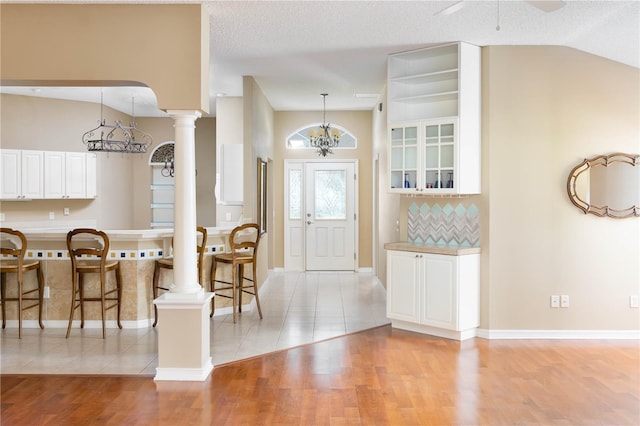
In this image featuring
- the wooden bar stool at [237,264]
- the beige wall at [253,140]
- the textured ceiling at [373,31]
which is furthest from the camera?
the beige wall at [253,140]

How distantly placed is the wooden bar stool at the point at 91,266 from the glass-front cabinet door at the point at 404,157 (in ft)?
9.75

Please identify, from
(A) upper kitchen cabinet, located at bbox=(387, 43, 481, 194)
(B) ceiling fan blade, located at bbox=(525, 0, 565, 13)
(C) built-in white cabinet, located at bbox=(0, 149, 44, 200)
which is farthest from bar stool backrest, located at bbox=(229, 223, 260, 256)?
(B) ceiling fan blade, located at bbox=(525, 0, 565, 13)

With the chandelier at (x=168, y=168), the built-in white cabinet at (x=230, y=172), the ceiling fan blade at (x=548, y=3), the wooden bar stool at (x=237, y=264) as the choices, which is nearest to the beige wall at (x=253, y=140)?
the built-in white cabinet at (x=230, y=172)

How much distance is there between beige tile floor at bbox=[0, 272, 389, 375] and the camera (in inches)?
190

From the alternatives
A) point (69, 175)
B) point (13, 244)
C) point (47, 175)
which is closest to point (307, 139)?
point (69, 175)

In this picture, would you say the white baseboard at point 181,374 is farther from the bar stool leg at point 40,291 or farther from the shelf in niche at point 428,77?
the shelf in niche at point 428,77

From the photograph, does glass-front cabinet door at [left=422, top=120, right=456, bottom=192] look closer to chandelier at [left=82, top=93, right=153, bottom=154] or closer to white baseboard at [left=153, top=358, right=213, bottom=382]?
white baseboard at [left=153, top=358, right=213, bottom=382]

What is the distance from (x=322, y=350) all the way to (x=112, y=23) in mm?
3213

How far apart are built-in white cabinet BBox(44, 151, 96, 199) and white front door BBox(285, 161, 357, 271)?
10.9 feet

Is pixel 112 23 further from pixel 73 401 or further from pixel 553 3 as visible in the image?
pixel 553 3

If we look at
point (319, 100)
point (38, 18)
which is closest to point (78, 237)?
point (38, 18)

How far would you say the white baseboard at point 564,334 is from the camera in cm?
567

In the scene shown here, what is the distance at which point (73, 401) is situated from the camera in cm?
400

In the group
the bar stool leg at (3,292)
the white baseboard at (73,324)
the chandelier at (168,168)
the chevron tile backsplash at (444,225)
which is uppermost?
the chandelier at (168,168)
